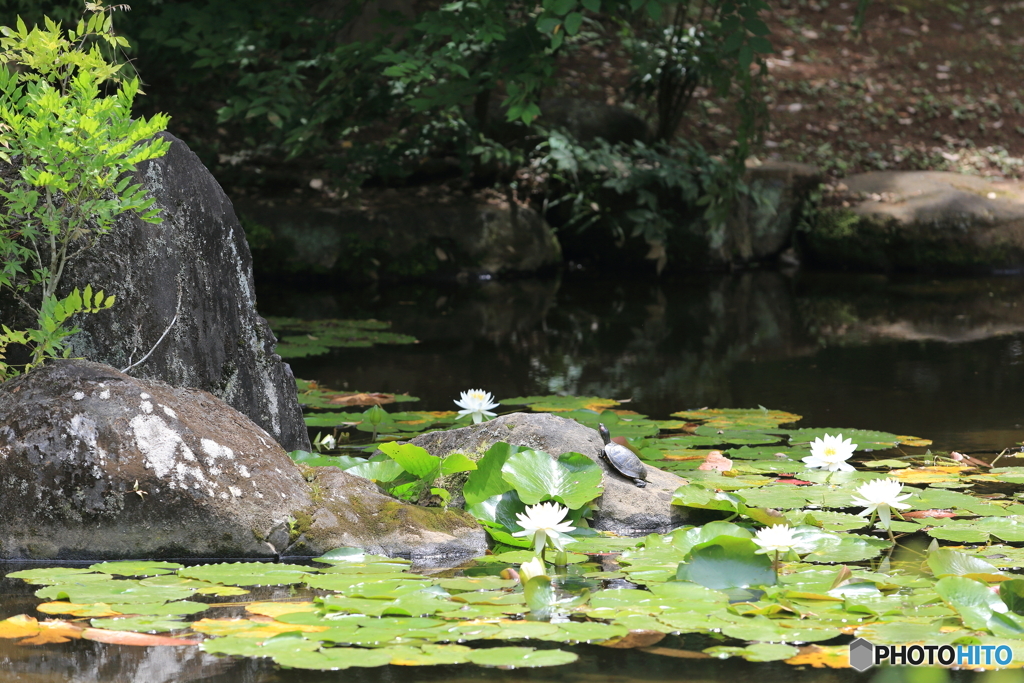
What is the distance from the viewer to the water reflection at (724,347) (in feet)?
14.4

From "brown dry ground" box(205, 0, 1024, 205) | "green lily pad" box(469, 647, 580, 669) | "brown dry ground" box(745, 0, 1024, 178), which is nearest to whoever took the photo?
"green lily pad" box(469, 647, 580, 669)

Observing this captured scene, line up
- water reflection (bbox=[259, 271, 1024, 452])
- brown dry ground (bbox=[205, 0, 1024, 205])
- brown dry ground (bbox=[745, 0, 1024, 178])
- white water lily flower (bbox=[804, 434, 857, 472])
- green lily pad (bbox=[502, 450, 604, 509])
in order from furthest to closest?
brown dry ground (bbox=[745, 0, 1024, 178])
brown dry ground (bbox=[205, 0, 1024, 205])
water reflection (bbox=[259, 271, 1024, 452])
white water lily flower (bbox=[804, 434, 857, 472])
green lily pad (bbox=[502, 450, 604, 509])

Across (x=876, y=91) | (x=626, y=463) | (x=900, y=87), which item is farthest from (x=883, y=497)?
(x=900, y=87)

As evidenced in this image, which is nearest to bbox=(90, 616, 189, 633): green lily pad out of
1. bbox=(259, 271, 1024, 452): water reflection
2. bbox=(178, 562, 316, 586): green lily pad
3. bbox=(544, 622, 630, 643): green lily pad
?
bbox=(178, 562, 316, 586): green lily pad

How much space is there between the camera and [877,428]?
3.82 m

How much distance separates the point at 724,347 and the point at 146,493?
417cm

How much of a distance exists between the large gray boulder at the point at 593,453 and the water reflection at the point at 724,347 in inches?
49.5

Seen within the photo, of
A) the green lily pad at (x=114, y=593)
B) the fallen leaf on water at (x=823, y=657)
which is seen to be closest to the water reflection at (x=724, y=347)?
the fallen leaf on water at (x=823, y=657)

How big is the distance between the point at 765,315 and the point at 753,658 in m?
5.64

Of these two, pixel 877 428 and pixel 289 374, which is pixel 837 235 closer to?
pixel 877 428

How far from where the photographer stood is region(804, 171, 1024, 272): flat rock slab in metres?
9.31

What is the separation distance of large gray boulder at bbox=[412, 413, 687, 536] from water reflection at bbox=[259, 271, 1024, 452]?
1258mm

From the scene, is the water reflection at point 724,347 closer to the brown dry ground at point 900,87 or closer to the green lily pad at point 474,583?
the green lily pad at point 474,583

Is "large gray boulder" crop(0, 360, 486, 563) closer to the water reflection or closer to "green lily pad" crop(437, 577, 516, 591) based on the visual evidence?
"green lily pad" crop(437, 577, 516, 591)
